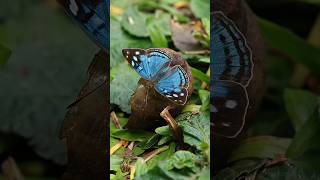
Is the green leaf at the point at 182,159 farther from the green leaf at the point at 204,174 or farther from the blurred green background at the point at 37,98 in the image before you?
the blurred green background at the point at 37,98

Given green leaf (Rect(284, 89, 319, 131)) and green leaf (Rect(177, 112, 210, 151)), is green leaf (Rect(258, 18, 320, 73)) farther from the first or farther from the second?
green leaf (Rect(177, 112, 210, 151))

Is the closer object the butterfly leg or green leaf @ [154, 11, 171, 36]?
the butterfly leg

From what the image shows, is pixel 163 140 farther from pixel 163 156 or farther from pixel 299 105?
pixel 299 105

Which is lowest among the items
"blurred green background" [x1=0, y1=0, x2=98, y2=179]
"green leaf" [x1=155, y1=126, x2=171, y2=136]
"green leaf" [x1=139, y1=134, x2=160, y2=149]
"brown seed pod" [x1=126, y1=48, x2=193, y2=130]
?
"blurred green background" [x1=0, y1=0, x2=98, y2=179]

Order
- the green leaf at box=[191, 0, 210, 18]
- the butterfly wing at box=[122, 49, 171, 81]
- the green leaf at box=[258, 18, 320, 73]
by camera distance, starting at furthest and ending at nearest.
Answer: the green leaf at box=[258, 18, 320, 73]
the green leaf at box=[191, 0, 210, 18]
the butterfly wing at box=[122, 49, 171, 81]

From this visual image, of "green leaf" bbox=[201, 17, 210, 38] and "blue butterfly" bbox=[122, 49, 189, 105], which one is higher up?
"blue butterfly" bbox=[122, 49, 189, 105]

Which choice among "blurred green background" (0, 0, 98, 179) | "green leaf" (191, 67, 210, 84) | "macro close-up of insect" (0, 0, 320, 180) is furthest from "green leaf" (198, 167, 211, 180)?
"blurred green background" (0, 0, 98, 179)

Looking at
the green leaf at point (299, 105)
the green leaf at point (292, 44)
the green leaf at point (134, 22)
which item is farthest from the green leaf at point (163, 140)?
the green leaf at point (292, 44)
